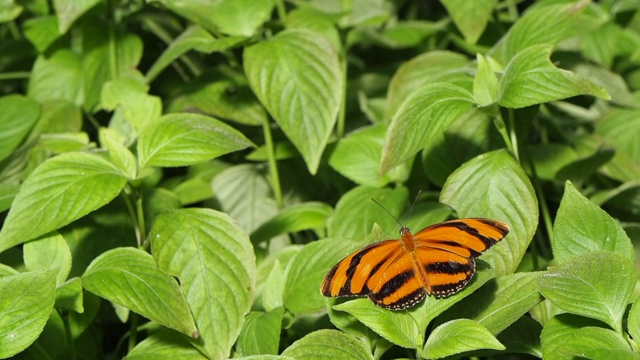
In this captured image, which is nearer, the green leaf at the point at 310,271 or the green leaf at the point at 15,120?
the green leaf at the point at 310,271

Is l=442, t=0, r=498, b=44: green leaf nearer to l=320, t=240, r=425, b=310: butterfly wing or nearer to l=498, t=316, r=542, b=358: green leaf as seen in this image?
l=498, t=316, r=542, b=358: green leaf

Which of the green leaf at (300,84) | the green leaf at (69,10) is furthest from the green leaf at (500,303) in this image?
the green leaf at (69,10)

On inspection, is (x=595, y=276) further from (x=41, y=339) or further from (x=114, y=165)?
(x=41, y=339)

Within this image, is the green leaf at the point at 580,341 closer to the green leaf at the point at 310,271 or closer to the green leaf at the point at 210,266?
the green leaf at the point at 310,271

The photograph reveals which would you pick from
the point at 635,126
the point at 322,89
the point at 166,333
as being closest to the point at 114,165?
the point at 166,333

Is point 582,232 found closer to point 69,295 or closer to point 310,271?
point 310,271
